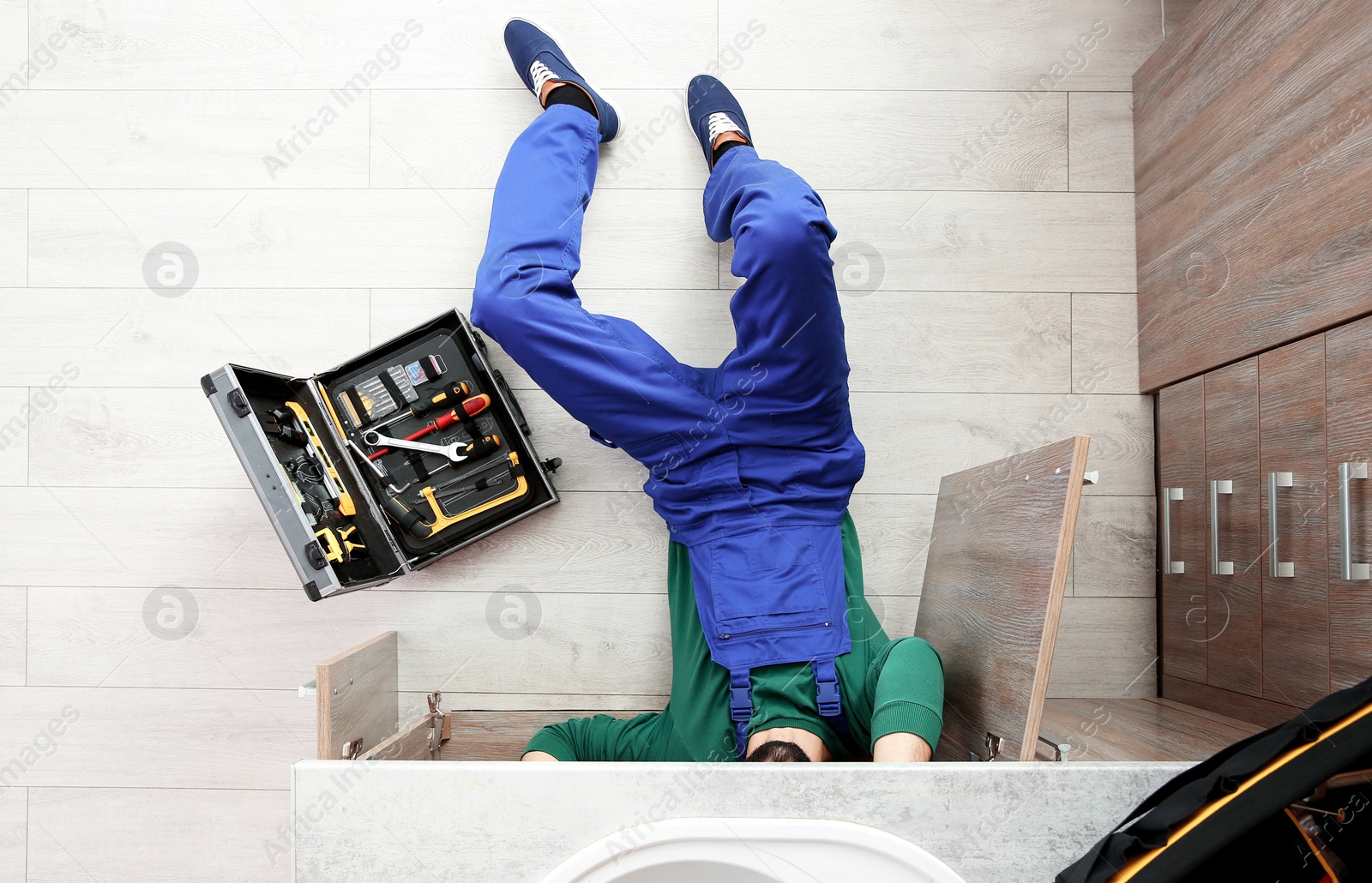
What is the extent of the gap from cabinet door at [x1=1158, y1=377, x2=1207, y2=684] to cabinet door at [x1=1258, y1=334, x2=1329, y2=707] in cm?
17

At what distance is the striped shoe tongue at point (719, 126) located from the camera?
1.48 meters

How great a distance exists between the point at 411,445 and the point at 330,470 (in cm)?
15

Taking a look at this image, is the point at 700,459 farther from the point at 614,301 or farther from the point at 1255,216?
the point at 1255,216

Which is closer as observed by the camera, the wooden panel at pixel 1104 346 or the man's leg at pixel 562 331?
the man's leg at pixel 562 331

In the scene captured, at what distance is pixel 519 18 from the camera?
1.57m

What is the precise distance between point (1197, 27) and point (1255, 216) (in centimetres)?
42

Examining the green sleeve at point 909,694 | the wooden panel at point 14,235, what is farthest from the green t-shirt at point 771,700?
the wooden panel at point 14,235

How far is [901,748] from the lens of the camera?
40.4 inches

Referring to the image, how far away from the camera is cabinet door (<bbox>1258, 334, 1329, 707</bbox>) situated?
43.6 inches

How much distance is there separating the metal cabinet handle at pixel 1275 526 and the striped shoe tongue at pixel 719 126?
43.1 inches

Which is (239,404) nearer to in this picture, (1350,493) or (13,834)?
(13,834)

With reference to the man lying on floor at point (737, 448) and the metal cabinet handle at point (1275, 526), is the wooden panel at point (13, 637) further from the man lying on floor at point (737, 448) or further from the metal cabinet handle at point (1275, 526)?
the metal cabinet handle at point (1275, 526)

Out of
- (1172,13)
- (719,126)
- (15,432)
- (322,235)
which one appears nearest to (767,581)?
(719,126)

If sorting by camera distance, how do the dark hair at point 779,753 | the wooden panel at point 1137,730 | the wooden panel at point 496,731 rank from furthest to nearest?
1. the wooden panel at point 496,731
2. the wooden panel at point 1137,730
3. the dark hair at point 779,753
